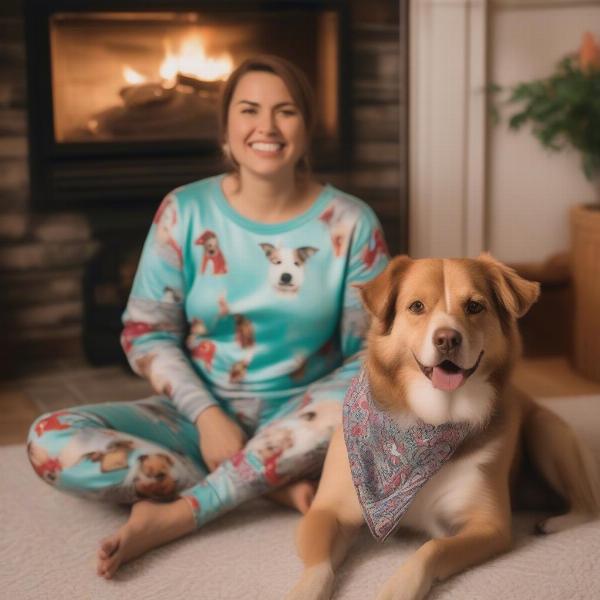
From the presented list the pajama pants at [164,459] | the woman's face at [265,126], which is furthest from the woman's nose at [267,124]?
the pajama pants at [164,459]

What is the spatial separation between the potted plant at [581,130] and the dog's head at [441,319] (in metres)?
1.37

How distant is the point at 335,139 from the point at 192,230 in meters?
1.19

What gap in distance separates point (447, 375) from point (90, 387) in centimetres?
165

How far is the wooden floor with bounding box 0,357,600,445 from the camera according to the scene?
2.94 metres

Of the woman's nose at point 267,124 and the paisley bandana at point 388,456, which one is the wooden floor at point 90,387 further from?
the paisley bandana at point 388,456

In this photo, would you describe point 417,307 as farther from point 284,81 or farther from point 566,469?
point 284,81

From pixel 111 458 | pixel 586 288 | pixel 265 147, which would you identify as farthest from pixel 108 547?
pixel 586 288

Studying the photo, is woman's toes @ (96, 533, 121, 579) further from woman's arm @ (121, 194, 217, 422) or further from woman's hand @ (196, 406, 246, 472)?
woman's arm @ (121, 194, 217, 422)

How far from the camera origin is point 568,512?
2.02 m

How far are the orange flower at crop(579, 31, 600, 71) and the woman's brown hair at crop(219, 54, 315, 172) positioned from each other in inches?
49.8

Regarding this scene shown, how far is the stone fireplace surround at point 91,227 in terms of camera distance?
3.16m

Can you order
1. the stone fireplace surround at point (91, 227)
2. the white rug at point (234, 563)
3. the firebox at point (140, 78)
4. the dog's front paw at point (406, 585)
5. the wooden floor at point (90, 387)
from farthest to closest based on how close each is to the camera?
the stone fireplace surround at point (91, 227) < the firebox at point (140, 78) < the wooden floor at point (90, 387) < the white rug at point (234, 563) < the dog's front paw at point (406, 585)

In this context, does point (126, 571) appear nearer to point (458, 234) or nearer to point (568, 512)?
point (568, 512)

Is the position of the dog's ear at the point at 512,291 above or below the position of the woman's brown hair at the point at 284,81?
below
